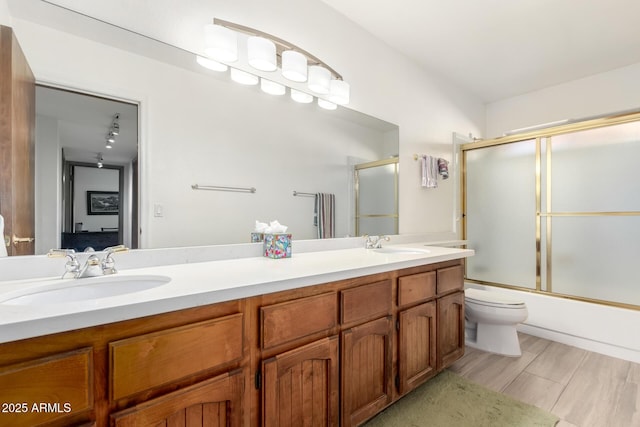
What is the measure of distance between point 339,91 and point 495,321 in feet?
6.57

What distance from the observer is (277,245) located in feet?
4.93

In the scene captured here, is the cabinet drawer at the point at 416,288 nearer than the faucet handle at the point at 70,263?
No

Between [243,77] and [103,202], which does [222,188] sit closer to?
[103,202]

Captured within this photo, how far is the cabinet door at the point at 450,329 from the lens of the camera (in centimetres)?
170

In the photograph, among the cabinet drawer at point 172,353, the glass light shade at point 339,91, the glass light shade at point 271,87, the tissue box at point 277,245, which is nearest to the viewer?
the cabinet drawer at point 172,353

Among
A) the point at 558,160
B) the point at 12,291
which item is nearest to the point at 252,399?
the point at 12,291

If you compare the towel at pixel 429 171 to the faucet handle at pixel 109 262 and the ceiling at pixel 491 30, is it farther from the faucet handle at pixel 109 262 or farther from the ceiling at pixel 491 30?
the faucet handle at pixel 109 262

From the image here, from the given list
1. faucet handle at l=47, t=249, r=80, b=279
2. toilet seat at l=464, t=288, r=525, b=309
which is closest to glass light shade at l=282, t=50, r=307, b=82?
faucet handle at l=47, t=249, r=80, b=279

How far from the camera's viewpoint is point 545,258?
268 centimetres

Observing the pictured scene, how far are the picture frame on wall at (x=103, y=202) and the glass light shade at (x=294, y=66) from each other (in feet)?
3.51

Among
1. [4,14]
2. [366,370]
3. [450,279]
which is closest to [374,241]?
[450,279]

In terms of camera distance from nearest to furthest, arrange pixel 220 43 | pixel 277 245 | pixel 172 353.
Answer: pixel 172 353 → pixel 220 43 → pixel 277 245

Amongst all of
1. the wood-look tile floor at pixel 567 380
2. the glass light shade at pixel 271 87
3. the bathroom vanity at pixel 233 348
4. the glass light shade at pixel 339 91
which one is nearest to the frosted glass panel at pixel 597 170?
the wood-look tile floor at pixel 567 380

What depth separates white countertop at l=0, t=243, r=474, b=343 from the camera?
1.98ft
